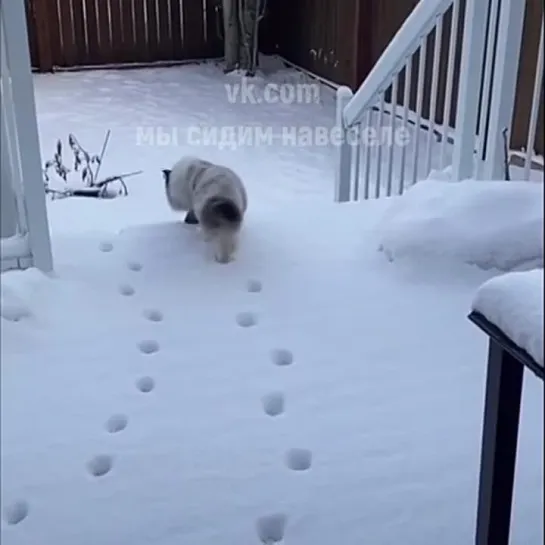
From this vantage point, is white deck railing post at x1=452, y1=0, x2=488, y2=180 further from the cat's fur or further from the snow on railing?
the cat's fur

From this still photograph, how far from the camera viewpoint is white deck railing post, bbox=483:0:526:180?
6.73 ft

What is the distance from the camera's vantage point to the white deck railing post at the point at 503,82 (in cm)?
205

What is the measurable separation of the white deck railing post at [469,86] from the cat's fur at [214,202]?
2.08 feet

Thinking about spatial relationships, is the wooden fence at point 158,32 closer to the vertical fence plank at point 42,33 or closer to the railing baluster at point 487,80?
the vertical fence plank at point 42,33

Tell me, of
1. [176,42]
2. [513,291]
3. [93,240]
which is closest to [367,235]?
[93,240]

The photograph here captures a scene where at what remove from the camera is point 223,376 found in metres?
1.57

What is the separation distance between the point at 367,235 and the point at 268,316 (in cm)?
47

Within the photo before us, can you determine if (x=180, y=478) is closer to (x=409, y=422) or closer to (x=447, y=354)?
(x=409, y=422)

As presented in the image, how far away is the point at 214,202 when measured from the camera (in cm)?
205

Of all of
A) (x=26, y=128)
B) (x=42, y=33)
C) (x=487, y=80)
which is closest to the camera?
(x=26, y=128)

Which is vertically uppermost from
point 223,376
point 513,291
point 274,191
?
point 513,291

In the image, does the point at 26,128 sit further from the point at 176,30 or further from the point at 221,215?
the point at 176,30

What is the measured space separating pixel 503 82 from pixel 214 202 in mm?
801

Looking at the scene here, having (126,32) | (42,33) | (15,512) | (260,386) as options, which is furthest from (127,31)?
(15,512)
